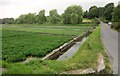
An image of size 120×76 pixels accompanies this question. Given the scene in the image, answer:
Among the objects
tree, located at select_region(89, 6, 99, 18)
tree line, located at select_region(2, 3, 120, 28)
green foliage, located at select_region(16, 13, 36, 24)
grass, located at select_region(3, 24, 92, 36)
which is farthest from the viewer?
tree, located at select_region(89, 6, 99, 18)

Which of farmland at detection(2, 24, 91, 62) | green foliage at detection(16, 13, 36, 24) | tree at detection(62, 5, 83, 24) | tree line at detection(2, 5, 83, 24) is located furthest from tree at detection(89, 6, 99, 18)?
farmland at detection(2, 24, 91, 62)

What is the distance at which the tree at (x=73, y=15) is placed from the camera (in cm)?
8018

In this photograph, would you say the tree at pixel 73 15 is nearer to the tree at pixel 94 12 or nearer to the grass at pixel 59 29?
the grass at pixel 59 29

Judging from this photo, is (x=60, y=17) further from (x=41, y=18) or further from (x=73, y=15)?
(x=73, y=15)

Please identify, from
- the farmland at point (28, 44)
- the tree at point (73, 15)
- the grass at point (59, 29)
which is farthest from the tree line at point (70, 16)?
the farmland at point (28, 44)

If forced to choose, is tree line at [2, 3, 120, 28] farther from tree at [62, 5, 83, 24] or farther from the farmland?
the farmland

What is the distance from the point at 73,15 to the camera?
80375 millimetres

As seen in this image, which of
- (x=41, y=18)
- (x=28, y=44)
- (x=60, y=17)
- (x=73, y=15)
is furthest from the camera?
(x=41, y=18)

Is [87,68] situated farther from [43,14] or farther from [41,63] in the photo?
[43,14]

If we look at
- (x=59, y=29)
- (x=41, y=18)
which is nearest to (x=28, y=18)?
(x=41, y=18)

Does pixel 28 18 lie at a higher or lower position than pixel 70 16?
lower

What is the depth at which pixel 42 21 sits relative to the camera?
4006 inches

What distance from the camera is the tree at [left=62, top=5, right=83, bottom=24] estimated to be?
263 ft

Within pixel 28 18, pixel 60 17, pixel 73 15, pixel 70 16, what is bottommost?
pixel 28 18
